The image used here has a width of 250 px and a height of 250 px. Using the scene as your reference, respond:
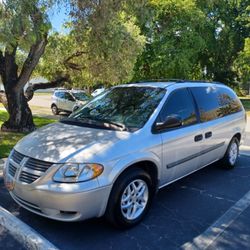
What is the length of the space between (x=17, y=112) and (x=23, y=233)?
681 centimetres

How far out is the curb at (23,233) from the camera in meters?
3.49

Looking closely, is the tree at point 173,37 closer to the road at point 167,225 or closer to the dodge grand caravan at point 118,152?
the dodge grand caravan at point 118,152

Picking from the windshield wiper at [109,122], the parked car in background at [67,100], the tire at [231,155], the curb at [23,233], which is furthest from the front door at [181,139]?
the parked car in background at [67,100]

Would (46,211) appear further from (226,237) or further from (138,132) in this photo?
(226,237)

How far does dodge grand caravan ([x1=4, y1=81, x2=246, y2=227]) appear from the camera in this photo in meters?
3.49

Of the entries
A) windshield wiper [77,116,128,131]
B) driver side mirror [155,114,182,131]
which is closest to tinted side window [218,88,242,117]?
driver side mirror [155,114,182,131]

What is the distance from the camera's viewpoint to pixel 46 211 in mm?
3580

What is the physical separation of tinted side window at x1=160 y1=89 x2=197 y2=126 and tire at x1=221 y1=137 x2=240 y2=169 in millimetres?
1608

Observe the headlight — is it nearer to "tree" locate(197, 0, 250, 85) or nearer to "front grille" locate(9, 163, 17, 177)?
"front grille" locate(9, 163, 17, 177)

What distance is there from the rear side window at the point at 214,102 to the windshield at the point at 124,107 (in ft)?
2.86

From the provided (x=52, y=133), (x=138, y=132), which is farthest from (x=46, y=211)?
(x=138, y=132)

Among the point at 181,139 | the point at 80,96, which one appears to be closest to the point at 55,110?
the point at 80,96

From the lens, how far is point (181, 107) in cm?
487

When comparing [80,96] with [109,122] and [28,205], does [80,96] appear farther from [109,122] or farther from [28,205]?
[28,205]
